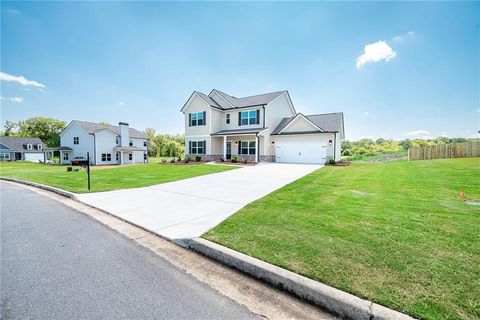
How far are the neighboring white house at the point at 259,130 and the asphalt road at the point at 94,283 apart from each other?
1754 centimetres

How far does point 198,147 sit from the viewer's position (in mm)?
24719

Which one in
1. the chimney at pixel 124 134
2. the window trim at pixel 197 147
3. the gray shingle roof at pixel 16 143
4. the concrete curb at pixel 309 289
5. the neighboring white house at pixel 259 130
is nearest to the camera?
the concrete curb at pixel 309 289

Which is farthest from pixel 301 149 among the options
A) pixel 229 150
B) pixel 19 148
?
pixel 19 148

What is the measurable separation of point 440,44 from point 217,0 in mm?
13898

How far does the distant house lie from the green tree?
879 centimetres

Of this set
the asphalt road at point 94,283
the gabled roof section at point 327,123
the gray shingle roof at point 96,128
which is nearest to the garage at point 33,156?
the gray shingle roof at point 96,128

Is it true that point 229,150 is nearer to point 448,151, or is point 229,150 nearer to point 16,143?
point 448,151

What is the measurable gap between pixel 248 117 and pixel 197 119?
629 centimetres

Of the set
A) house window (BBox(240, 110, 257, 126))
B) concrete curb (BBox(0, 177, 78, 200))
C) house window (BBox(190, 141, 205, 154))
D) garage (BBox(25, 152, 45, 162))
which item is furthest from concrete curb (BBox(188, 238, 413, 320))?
garage (BBox(25, 152, 45, 162))

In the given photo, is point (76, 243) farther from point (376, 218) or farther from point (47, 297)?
point (376, 218)

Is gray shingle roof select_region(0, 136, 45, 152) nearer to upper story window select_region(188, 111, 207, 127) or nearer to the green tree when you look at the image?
the green tree

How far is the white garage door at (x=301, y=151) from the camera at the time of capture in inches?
762

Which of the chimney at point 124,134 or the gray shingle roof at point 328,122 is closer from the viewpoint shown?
the gray shingle roof at point 328,122

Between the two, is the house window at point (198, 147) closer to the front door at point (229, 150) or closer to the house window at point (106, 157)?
the front door at point (229, 150)
